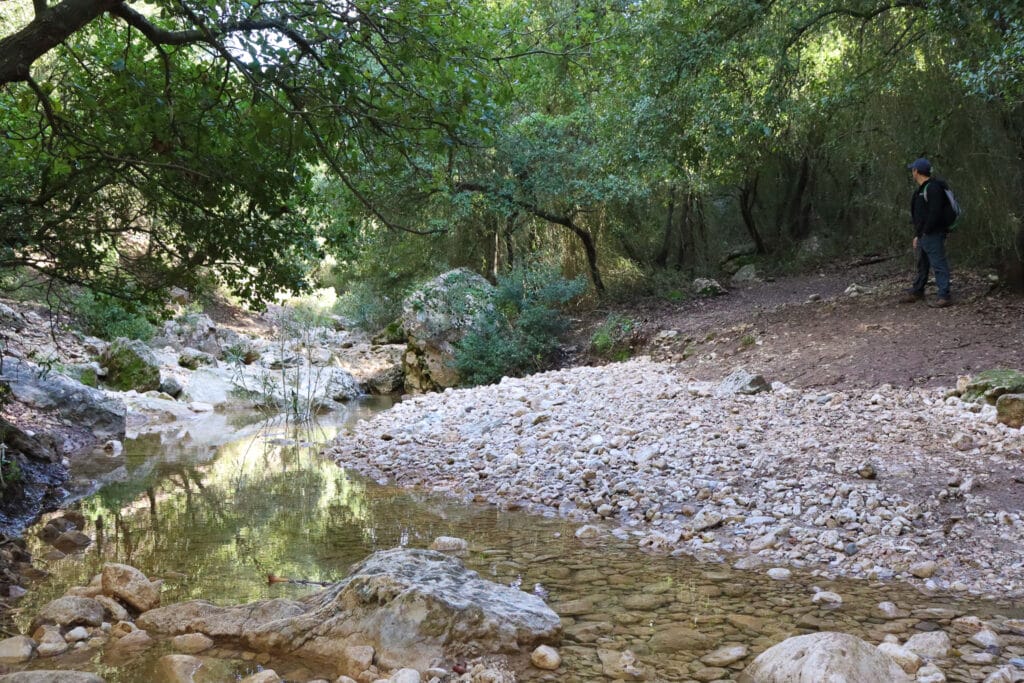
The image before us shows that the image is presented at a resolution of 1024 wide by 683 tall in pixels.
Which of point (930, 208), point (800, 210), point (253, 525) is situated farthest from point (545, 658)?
point (800, 210)

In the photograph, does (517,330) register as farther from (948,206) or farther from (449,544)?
(449,544)

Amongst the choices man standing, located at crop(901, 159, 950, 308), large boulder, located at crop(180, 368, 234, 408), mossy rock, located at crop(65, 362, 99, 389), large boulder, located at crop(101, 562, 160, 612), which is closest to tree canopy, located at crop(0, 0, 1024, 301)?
man standing, located at crop(901, 159, 950, 308)

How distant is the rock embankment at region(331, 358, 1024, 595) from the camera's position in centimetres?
443

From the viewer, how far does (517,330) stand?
13.1 meters

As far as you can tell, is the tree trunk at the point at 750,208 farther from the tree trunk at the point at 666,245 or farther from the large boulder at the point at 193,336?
the large boulder at the point at 193,336

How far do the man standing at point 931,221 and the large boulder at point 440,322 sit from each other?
7.14 meters

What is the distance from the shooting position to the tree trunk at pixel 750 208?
19609 millimetres

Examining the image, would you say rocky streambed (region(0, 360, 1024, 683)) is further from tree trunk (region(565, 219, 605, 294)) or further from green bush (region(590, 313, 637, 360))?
tree trunk (region(565, 219, 605, 294))

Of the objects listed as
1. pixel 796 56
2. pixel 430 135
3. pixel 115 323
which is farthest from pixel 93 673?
pixel 115 323

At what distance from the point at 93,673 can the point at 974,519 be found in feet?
16.2

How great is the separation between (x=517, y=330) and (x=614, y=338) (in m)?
1.76

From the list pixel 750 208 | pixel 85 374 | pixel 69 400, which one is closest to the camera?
pixel 69 400

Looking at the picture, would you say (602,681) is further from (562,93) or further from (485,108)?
(562,93)

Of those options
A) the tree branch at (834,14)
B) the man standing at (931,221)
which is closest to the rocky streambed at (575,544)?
the man standing at (931,221)
